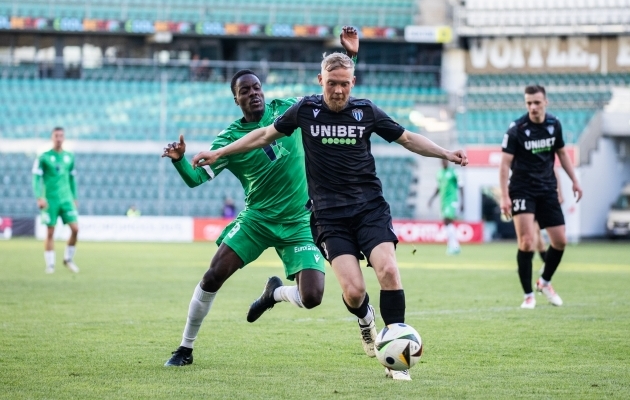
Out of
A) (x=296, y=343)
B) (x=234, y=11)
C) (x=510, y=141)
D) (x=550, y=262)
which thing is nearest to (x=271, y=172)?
(x=296, y=343)

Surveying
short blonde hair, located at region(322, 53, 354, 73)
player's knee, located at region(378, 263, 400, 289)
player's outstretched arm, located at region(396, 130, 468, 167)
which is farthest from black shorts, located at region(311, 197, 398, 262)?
short blonde hair, located at region(322, 53, 354, 73)

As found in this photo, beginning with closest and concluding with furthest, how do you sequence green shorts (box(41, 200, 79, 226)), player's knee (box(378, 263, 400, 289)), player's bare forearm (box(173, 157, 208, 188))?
player's knee (box(378, 263, 400, 289)), player's bare forearm (box(173, 157, 208, 188)), green shorts (box(41, 200, 79, 226))

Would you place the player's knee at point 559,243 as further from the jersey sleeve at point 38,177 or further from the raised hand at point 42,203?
the jersey sleeve at point 38,177

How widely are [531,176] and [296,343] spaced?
167 inches

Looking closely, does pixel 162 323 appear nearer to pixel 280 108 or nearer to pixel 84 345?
pixel 84 345

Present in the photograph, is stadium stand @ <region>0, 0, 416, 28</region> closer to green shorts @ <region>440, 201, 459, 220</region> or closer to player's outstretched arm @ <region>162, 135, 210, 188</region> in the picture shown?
green shorts @ <region>440, 201, 459, 220</region>

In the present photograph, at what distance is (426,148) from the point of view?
704cm

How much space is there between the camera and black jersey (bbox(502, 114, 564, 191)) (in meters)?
11.8

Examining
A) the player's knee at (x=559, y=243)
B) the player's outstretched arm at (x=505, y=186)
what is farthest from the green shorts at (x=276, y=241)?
the player's knee at (x=559, y=243)

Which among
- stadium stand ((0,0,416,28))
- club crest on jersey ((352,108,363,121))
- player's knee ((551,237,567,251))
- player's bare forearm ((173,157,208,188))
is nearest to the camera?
club crest on jersey ((352,108,363,121))

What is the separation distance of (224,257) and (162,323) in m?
2.97

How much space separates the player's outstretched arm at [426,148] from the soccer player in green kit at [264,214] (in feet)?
4.22

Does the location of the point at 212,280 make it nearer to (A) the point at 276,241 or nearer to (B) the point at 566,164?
(A) the point at 276,241

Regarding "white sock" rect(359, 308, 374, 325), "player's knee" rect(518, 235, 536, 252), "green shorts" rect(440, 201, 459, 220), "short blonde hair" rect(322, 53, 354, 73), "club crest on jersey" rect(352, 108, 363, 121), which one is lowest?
"green shorts" rect(440, 201, 459, 220)
